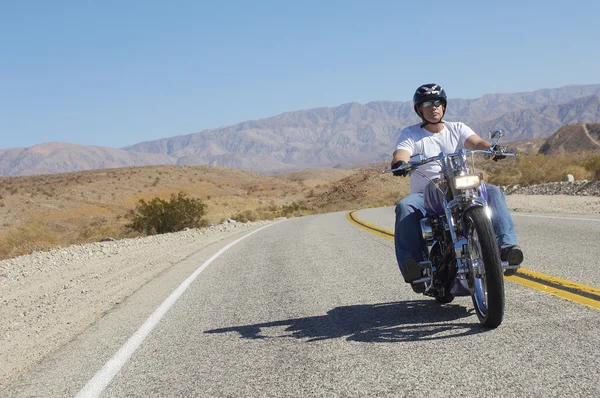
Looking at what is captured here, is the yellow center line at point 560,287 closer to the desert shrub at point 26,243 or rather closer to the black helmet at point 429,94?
the black helmet at point 429,94

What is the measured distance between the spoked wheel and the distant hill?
140238 millimetres

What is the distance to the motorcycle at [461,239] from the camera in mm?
4352

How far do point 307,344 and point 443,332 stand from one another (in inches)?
42.2

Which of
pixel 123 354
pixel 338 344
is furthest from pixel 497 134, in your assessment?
pixel 123 354

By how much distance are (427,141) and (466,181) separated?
1.21m

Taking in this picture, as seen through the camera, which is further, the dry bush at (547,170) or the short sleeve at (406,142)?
the dry bush at (547,170)

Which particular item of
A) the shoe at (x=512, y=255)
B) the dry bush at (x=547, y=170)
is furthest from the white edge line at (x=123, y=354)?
the dry bush at (x=547, y=170)

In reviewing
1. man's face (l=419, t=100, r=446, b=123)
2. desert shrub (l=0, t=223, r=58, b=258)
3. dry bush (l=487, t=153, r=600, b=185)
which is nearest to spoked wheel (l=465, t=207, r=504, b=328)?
man's face (l=419, t=100, r=446, b=123)

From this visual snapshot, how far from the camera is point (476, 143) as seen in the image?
573cm

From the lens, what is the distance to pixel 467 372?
3.68m

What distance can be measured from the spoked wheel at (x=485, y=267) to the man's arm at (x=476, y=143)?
3.98 feet

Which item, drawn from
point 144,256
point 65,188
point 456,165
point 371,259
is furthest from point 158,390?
point 65,188

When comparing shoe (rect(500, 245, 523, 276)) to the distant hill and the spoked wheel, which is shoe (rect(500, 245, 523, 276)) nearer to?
the spoked wheel

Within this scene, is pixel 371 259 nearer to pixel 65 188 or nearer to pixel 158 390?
pixel 158 390
